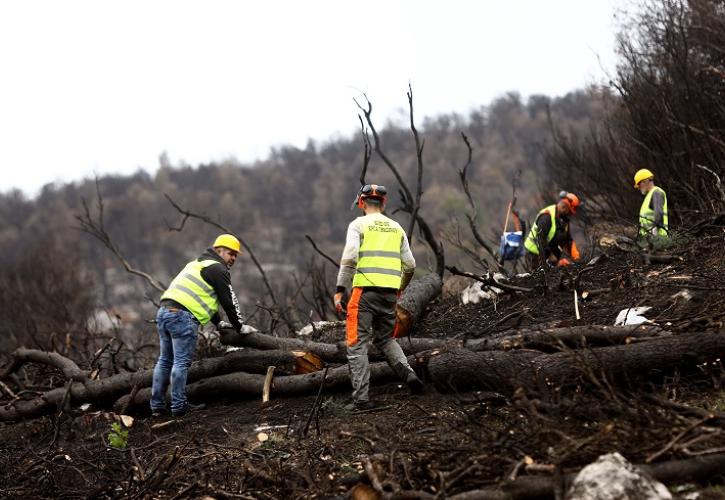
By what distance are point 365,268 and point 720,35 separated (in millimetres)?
7640

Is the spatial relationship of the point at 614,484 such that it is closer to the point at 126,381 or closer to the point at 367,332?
the point at 367,332

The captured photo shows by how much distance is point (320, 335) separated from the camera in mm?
7504

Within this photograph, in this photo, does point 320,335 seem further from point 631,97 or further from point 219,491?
point 631,97

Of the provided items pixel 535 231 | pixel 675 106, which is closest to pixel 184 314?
pixel 535 231

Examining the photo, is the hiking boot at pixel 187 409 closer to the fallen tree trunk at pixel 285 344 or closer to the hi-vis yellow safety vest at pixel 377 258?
the fallen tree trunk at pixel 285 344

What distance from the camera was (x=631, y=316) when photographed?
17.2ft

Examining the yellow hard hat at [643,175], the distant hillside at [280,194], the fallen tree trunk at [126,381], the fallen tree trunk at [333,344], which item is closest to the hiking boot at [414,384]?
the fallen tree trunk at [333,344]

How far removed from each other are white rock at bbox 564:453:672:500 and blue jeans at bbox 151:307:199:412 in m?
3.97

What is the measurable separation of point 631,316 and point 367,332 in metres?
2.09

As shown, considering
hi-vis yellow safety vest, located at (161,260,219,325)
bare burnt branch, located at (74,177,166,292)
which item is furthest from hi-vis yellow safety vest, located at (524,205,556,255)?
bare burnt branch, located at (74,177,166,292)

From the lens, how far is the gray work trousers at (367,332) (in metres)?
4.93

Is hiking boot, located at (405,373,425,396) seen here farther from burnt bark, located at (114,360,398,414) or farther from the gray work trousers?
burnt bark, located at (114,360,398,414)

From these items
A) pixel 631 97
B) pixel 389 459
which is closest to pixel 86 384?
pixel 389 459

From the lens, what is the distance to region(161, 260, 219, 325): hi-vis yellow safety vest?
5.82 meters
